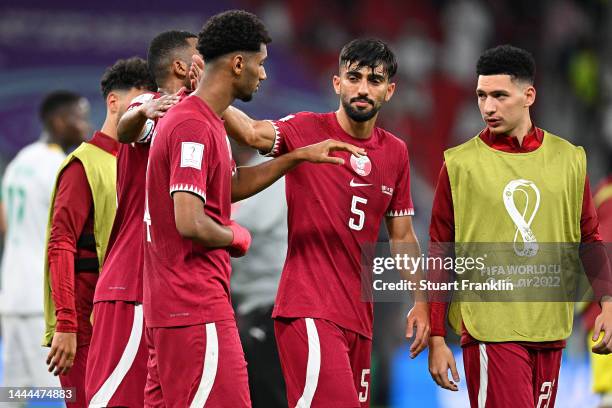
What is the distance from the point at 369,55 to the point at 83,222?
1740 millimetres

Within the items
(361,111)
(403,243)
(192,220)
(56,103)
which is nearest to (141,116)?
(192,220)

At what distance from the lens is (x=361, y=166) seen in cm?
596

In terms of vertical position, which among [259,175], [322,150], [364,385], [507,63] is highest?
[507,63]

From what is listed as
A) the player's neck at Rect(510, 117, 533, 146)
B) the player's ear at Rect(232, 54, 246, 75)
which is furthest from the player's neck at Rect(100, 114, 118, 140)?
the player's neck at Rect(510, 117, 533, 146)

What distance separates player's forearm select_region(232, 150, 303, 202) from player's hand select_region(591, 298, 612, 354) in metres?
1.72

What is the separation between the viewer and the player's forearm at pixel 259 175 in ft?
18.0

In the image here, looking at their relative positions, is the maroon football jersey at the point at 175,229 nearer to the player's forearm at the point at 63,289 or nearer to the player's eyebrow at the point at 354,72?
the player's forearm at the point at 63,289

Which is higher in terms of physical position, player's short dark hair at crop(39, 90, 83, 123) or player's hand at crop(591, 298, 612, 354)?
player's short dark hair at crop(39, 90, 83, 123)

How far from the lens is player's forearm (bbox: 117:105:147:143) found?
17.4ft

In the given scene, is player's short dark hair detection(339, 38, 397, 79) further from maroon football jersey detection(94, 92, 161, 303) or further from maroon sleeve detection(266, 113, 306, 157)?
maroon football jersey detection(94, 92, 161, 303)


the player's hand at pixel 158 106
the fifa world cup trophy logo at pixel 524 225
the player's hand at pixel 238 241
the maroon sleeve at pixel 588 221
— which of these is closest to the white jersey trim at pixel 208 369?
the player's hand at pixel 238 241

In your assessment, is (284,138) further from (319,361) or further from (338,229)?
(319,361)

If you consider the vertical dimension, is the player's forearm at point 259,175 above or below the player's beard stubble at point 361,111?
below

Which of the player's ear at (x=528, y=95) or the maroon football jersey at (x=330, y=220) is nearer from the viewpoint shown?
the maroon football jersey at (x=330, y=220)
